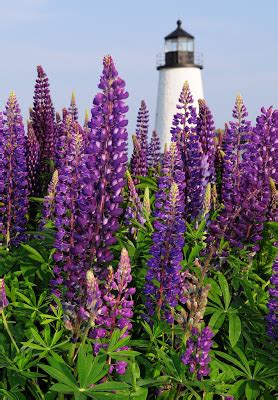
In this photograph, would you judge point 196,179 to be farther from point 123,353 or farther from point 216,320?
point 123,353

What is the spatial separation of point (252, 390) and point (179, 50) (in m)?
48.8

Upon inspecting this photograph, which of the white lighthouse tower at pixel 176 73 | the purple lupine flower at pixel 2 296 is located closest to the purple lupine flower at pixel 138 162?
the purple lupine flower at pixel 2 296

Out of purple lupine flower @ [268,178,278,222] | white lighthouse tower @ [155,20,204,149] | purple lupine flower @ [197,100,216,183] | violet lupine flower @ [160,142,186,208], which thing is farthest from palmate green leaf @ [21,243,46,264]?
white lighthouse tower @ [155,20,204,149]

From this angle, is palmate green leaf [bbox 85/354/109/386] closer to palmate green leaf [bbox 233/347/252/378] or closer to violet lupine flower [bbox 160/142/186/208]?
palmate green leaf [bbox 233/347/252/378]

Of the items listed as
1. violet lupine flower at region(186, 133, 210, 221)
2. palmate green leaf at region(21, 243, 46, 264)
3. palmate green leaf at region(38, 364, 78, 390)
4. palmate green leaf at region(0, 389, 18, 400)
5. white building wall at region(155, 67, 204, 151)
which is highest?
white building wall at region(155, 67, 204, 151)

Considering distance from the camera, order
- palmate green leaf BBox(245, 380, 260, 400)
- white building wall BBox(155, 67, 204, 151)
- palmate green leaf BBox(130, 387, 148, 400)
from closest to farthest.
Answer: palmate green leaf BBox(130, 387, 148, 400), palmate green leaf BBox(245, 380, 260, 400), white building wall BBox(155, 67, 204, 151)

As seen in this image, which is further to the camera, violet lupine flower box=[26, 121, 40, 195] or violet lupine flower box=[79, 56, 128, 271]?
violet lupine flower box=[26, 121, 40, 195]

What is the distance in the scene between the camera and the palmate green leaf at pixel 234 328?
158 inches

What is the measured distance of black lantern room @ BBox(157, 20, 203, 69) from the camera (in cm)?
4997

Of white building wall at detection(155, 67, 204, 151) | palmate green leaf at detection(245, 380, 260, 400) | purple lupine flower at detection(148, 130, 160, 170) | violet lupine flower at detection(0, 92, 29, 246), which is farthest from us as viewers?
white building wall at detection(155, 67, 204, 151)

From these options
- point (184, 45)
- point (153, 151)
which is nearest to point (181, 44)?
point (184, 45)

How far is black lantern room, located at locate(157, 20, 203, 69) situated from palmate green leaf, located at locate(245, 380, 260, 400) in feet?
154

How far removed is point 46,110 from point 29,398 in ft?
15.5

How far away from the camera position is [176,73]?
4959 cm
